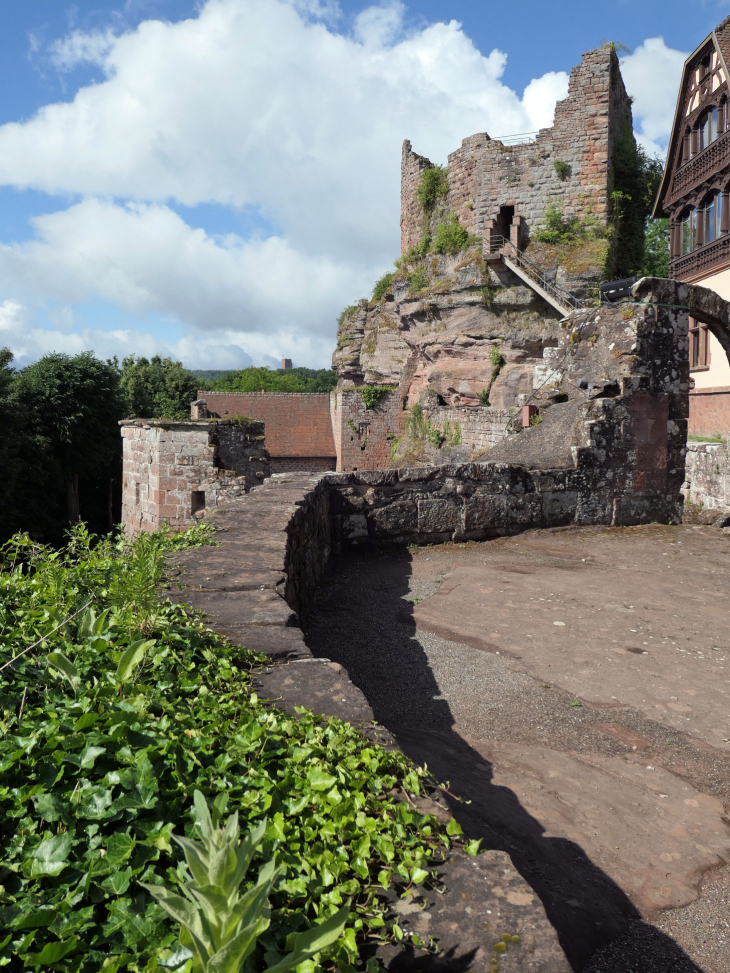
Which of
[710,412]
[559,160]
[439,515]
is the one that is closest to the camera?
[439,515]

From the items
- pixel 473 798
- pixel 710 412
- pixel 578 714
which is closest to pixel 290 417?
pixel 710 412

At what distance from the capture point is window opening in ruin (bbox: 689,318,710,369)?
2238cm

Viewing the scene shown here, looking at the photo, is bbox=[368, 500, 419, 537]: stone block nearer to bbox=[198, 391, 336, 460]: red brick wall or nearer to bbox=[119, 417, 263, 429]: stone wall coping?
bbox=[119, 417, 263, 429]: stone wall coping

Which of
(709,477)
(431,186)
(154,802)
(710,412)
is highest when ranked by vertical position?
(431,186)

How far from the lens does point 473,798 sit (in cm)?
254

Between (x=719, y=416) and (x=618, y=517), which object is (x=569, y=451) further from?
(x=719, y=416)

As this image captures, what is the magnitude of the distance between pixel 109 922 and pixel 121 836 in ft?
0.52

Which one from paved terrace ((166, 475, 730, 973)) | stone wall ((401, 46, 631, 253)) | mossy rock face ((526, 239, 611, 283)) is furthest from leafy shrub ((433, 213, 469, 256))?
paved terrace ((166, 475, 730, 973))

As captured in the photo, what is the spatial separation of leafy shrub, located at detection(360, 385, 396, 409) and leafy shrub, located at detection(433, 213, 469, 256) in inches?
301

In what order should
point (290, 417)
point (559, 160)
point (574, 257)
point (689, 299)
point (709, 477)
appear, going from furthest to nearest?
point (290, 417) → point (559, 160) → point (574, 257) → point (709, 477) → point (689, 299)

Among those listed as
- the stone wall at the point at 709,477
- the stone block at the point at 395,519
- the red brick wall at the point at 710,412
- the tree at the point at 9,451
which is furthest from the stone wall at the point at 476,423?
the tree at the point at 9,451

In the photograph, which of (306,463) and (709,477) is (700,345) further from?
(306,463)

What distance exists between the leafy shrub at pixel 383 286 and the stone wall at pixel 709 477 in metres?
21.1

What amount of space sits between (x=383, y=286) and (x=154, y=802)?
1261 inches
